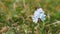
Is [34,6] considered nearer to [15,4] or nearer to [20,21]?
[15,4]

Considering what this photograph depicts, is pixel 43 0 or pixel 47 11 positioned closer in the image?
pixel 47 11

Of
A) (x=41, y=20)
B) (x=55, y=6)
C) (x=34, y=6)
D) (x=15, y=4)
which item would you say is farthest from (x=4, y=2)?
(x=41, y=20)

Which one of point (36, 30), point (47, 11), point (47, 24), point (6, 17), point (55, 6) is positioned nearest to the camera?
point (36, 30)

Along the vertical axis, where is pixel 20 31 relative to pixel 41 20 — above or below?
below

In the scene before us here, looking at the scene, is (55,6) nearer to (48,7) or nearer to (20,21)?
(48,7)

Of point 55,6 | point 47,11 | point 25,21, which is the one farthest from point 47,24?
point 55,6

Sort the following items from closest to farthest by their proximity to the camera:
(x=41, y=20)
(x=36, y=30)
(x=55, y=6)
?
(x=41, y=20) → (x=36, y=30) → (x=55, y=6)
